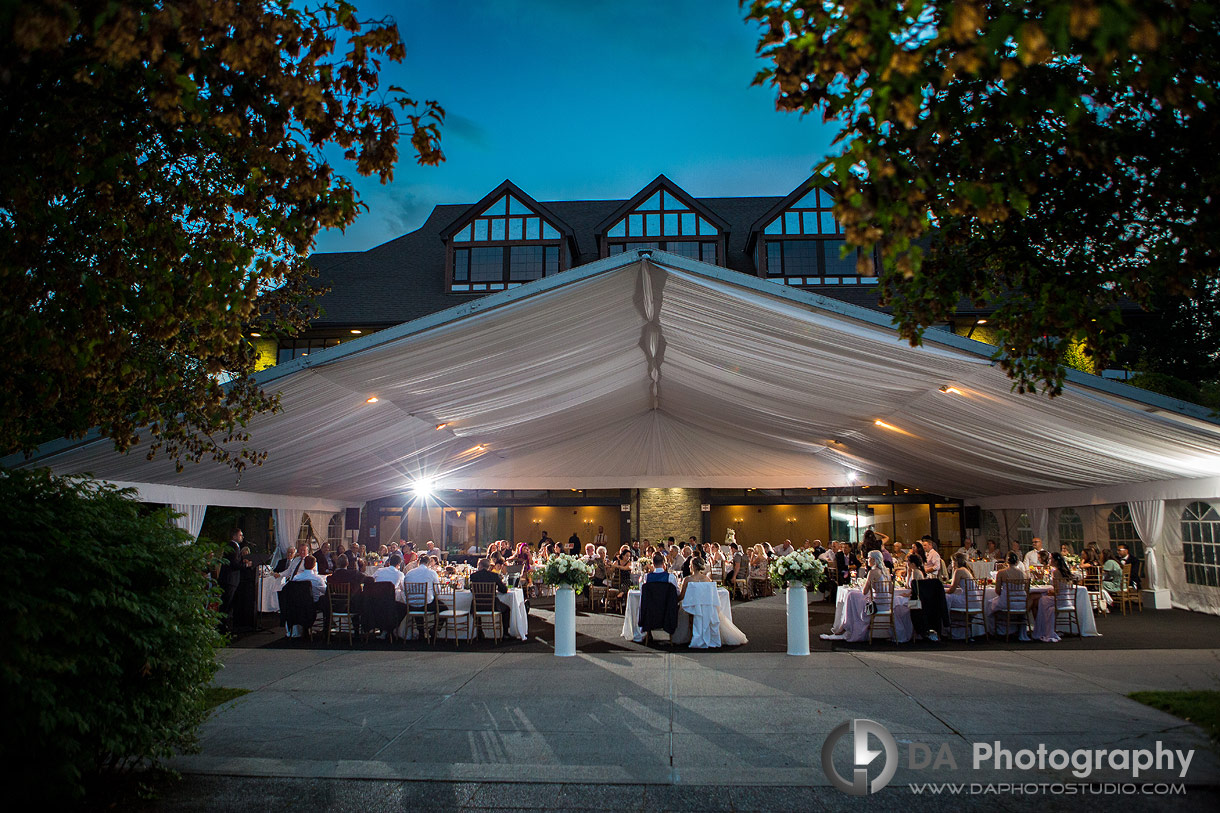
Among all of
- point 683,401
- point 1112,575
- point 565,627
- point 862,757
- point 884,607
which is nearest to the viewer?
point 862,757

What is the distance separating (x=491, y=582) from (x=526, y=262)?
1137cm

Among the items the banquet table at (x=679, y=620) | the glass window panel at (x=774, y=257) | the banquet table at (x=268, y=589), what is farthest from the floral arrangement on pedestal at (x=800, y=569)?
the glass window panel at (x=774, y=257)

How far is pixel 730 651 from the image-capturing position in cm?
955

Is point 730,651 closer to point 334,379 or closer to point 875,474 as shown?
point 334,379

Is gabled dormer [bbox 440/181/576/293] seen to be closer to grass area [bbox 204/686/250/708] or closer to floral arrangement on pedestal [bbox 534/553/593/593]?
floral arrangement on pedestal [bbox 534/553/593/593]

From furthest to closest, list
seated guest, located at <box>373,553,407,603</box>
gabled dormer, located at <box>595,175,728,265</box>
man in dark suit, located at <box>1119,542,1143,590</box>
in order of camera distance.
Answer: gabled dormer, located at <box>595,175,728,265</box> → man in dark suit, located at <box>1119,542,1143,590</box> → seated guest, located at <box>373,553,407,603</box>

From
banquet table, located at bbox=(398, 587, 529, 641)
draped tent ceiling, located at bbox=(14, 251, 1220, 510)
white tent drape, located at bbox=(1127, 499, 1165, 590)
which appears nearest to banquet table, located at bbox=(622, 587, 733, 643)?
banquet table, located at bbox=(398, 587, 529, 641)

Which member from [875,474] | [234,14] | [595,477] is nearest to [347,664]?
[234,14]

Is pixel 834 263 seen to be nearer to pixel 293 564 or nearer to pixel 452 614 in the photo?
pixel 452 614

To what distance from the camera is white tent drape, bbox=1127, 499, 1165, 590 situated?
13188 millimetres

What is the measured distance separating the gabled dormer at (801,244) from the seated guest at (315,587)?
12.9m

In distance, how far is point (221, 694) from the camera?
6871mm

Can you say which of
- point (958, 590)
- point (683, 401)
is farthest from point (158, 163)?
point (683, 401)

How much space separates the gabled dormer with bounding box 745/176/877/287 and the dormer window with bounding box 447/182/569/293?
5.40 meters
